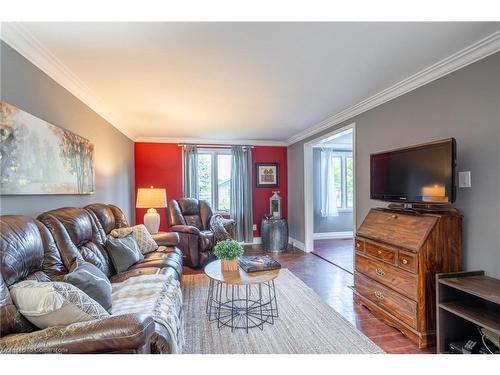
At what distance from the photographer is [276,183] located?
5.69m

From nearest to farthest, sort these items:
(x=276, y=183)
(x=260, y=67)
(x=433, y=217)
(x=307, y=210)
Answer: (x=433, y=217) → (x=260, y=67) → (x=307, y=210) → (x=276, y=183)

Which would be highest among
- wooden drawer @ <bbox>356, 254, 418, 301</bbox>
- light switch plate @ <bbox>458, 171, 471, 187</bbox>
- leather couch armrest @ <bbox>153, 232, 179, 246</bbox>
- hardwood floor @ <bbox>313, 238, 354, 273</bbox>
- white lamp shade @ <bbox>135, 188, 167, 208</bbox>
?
light switch plate @ <bbox>458, 171, 471, 187</bbox>

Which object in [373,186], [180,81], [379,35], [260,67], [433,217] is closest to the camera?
[379,35]

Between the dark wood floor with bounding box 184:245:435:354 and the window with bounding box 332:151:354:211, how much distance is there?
6.97 feet

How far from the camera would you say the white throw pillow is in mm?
1087

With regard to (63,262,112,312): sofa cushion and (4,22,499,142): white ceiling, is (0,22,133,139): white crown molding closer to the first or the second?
(4,22,499,142): white ceiling

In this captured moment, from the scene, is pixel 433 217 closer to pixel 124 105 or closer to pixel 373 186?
pixel 373 186

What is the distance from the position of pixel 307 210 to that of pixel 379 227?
2469 millimetres

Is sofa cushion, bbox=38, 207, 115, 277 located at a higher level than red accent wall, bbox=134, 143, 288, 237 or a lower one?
lower

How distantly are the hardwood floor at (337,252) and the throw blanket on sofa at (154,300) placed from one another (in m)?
2.83

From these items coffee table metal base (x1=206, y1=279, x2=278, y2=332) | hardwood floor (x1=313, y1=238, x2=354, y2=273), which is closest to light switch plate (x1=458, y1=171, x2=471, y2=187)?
coffee table metal base (x1=206, y1=279, x2=278, y2=332)

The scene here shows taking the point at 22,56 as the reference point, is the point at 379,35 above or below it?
above

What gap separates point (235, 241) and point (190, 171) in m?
3.04
